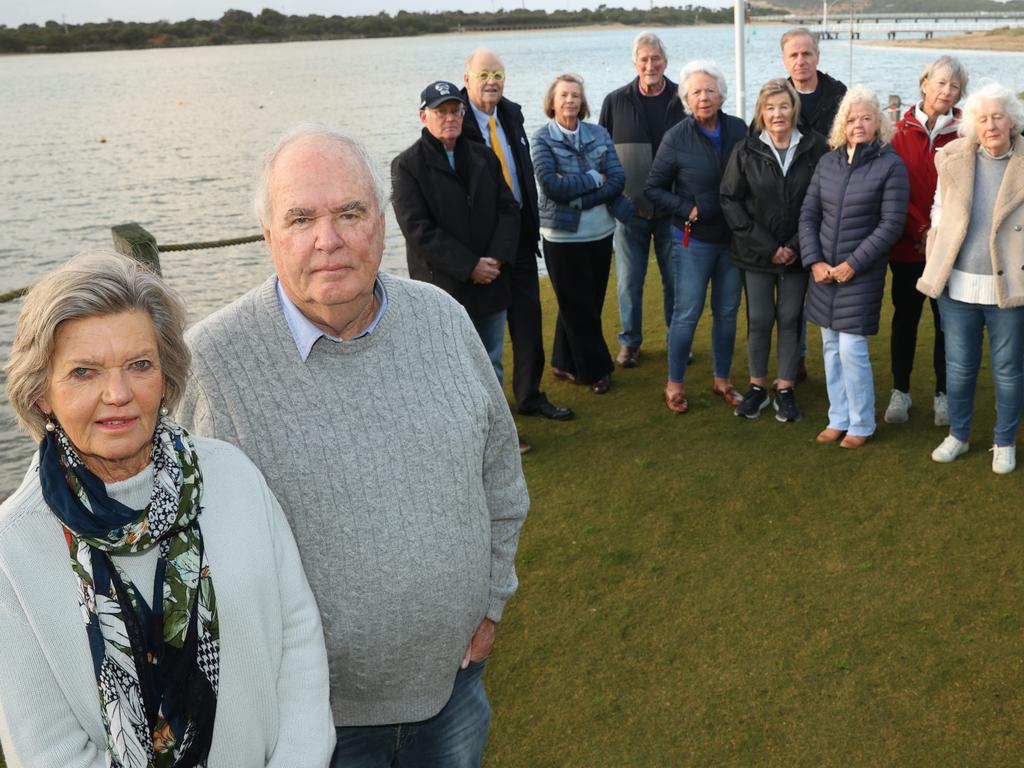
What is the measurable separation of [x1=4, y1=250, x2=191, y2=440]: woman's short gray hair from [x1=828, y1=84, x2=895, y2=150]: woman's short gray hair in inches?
143

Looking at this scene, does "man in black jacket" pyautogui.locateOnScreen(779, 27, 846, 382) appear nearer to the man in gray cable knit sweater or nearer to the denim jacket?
the denim jacket

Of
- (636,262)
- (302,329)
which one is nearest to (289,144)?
(302,329)

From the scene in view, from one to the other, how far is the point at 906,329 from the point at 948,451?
725 millimetres

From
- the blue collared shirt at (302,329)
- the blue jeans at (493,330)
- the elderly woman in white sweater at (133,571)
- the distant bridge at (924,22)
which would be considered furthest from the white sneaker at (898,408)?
the distant bridge at (924,22)

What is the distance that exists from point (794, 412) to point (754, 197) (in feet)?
3.69

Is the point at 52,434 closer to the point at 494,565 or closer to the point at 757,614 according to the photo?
the point at 494,565

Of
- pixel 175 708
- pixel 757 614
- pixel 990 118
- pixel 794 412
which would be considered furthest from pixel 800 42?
pixel 175 708

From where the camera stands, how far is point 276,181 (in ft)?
5.72

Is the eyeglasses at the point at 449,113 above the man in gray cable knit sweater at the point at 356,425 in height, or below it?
above

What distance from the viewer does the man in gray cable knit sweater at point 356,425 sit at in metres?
1.73

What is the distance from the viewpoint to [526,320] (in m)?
4.96

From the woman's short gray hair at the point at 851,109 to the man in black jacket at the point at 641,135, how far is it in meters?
1.19

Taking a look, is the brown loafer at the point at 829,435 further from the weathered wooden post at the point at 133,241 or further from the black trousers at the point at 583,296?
the weathered wooden post at the point at 133,241

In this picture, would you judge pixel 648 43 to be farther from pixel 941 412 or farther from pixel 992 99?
pixel 941 412
